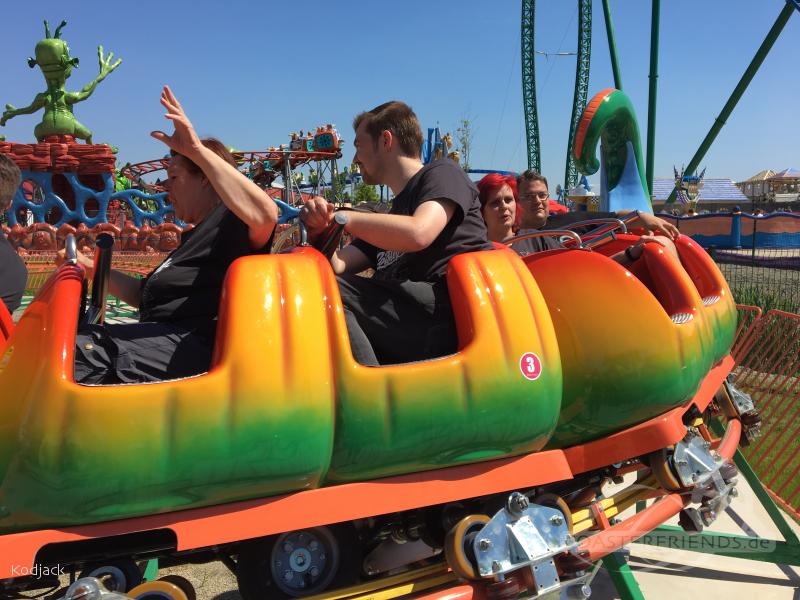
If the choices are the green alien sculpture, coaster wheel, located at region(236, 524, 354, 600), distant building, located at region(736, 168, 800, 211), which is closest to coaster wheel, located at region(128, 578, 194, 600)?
coaster wheel, located at region(236, 524, 354, 600)

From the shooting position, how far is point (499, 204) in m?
3.11

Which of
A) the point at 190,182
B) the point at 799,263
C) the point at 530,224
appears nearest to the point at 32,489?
the point at 190,182

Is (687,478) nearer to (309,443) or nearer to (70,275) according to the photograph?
(309,443)

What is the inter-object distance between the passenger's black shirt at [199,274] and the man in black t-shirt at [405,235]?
8.6 inches

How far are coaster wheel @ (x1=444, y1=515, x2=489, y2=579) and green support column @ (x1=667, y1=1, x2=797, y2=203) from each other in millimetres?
15615

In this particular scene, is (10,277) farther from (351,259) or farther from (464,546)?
(464,546)

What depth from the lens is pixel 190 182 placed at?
1.95 metres

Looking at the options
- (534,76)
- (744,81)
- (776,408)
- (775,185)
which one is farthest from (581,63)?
(775,185)

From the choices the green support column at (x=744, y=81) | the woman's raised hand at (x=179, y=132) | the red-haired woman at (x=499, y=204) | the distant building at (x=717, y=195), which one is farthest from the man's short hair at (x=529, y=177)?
the distant building at (x=717, y=195)

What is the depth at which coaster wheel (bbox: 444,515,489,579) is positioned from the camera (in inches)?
62.9

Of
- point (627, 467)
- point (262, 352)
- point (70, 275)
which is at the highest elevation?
point (70, 275)

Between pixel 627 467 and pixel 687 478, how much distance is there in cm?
29

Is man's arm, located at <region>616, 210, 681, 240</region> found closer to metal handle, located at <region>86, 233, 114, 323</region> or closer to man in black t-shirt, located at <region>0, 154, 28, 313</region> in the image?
metal handle, located at <region>86, 233, 114, 323</region>

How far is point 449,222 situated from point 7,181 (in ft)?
5.10
